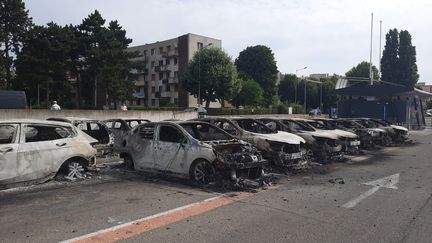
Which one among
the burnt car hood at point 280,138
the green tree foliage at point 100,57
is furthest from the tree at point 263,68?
the burnt car hood at point 280,138

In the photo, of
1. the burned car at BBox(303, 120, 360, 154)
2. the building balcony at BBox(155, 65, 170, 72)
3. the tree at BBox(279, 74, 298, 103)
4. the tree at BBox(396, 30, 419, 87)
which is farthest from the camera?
the tree at BBox(279, 74, 298, 103)

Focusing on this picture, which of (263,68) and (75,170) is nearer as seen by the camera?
(75,170)

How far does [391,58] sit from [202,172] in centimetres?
6713

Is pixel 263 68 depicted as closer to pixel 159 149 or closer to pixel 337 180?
pixel 337 180

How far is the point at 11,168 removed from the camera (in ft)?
26.5

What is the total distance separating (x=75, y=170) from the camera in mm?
9469

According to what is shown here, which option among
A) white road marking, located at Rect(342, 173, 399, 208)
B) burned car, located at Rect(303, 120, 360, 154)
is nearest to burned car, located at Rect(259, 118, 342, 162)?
burned car, located at Rect(303, 120, 360, 154)

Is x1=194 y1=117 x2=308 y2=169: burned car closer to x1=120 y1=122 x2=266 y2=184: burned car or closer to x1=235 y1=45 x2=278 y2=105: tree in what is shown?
x1=120 y1=122 x2=266 y2=184: burned car

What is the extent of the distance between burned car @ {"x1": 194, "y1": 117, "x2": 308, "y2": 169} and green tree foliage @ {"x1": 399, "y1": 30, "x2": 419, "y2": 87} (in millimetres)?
62847

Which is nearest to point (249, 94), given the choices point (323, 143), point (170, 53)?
point (170, 53)

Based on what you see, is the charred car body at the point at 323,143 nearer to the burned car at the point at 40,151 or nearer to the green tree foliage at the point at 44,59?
the burned car at the point at 40,151

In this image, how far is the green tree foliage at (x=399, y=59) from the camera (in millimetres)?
67812

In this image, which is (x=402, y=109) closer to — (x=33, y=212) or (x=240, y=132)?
(x=240, y=132)

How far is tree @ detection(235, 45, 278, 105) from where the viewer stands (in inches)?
3108
